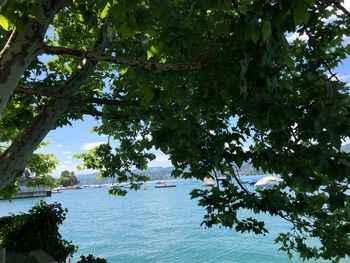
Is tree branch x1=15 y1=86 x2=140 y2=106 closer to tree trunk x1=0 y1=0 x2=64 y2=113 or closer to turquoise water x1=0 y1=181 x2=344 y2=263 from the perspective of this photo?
tree trunk x1=0 y1=0 x2=64 y2=113

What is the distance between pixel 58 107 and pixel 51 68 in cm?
477

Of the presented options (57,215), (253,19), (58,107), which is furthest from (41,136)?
→ (57,215)

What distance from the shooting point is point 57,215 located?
44.5 feet

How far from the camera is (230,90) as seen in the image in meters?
3.86

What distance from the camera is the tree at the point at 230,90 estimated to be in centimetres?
314

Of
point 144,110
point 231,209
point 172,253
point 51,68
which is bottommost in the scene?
point 172,253

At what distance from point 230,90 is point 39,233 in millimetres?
10689

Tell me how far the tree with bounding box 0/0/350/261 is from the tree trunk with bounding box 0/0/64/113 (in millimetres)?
20

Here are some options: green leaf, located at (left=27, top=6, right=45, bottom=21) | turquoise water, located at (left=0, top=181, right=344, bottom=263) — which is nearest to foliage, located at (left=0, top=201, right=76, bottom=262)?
green leaf, located at (left=27, top=6, right=45, bottom=21)

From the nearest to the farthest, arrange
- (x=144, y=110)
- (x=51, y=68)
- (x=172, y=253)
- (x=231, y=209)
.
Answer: (x=231, y=209) → (x=144, y=110) → (x=51, y=68) → (x=172, y=253)

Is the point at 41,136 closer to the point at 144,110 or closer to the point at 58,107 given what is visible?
the point at 58,107

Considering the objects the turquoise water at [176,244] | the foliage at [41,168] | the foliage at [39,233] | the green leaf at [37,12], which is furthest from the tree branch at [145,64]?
the turquoise water at [176,244]

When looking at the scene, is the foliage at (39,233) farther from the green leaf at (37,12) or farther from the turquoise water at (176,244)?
the turquoise water at (176,244)

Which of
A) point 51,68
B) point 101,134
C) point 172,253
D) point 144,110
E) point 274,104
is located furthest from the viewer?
point 172,253
